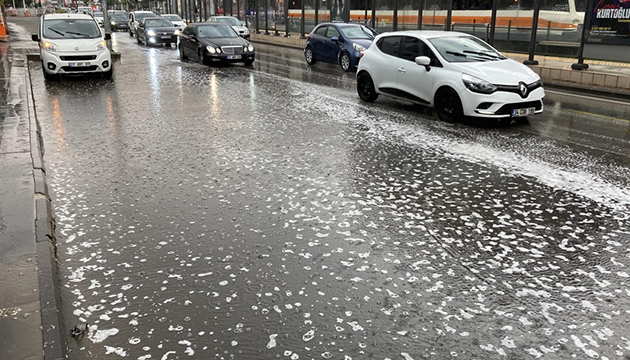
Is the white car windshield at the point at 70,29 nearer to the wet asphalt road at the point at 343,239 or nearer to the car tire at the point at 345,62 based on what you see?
the wet asphalt road at the point at 343,239

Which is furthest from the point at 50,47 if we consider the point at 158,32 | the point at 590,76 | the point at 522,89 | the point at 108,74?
the point at 158,32

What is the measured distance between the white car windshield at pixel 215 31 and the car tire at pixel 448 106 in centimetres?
1205

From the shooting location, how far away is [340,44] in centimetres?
1822

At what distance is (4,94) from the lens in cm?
1176

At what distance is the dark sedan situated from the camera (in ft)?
93.2

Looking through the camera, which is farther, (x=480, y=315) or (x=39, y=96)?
(x=39, y=96)

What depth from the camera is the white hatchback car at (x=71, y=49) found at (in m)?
14.5

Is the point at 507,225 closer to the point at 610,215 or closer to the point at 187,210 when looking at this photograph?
the point at 610,215

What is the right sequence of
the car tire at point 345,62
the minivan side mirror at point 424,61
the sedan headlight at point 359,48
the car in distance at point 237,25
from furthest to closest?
the car in distance at point 237,25
the car tire at point 345,62
the sedan headlight at point 359,48
the minivan side mirror at point 424,61

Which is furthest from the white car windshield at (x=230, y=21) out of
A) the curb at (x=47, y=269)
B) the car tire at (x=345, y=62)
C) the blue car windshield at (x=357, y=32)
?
the curb at (x=47, y=269)

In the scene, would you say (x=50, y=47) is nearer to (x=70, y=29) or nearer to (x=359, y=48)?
(x=70, y=29)

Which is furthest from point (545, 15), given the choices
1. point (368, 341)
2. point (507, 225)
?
point (368, 341)

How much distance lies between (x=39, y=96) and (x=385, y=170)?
377 inches

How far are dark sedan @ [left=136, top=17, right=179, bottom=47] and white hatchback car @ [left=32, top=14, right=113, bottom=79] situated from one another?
12.9 meters
